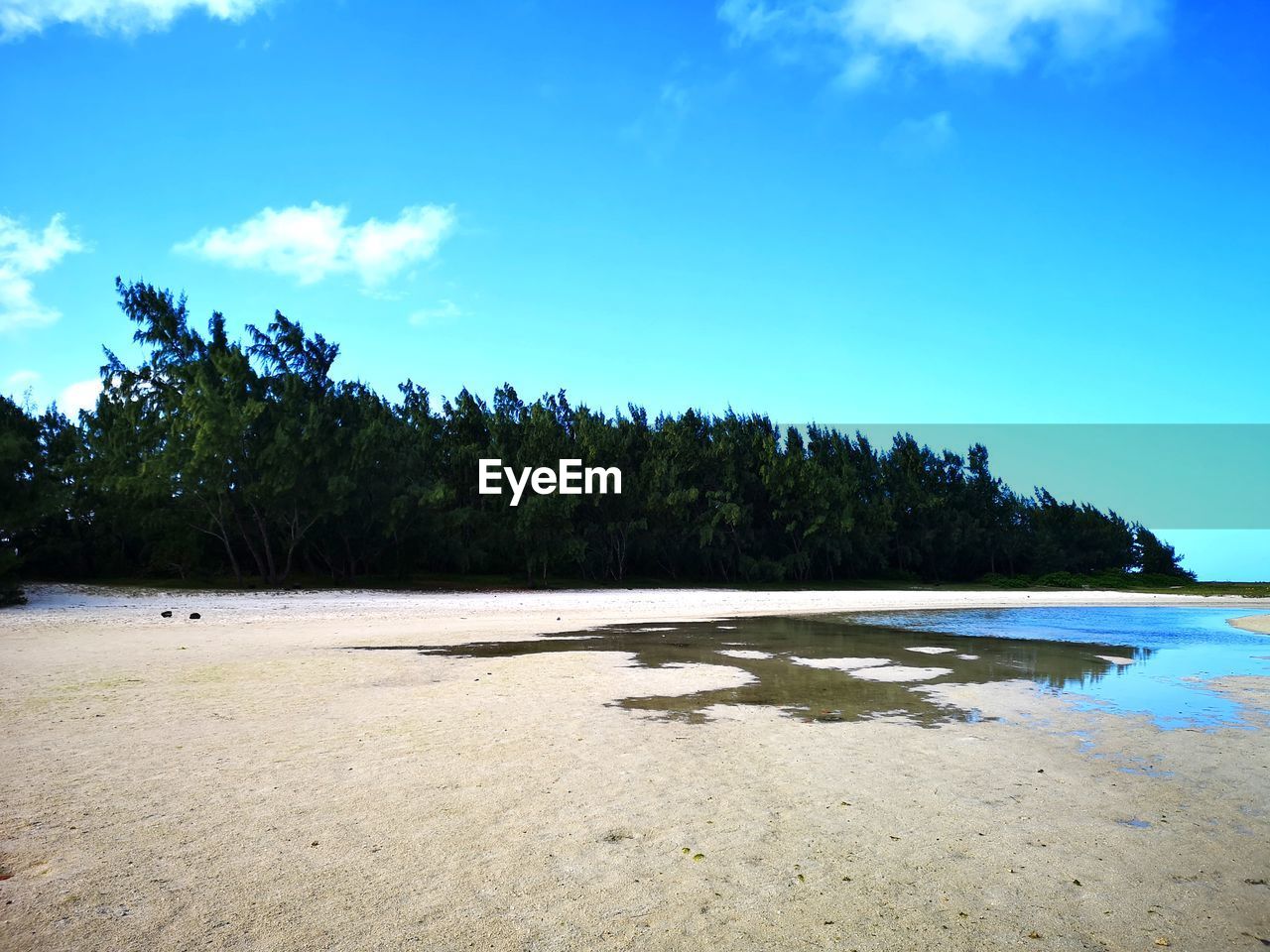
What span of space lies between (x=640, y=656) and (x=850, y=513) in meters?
46.1

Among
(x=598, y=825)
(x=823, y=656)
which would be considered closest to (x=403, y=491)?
(x=823, y=656)

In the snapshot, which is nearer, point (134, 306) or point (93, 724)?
point (93, 724)

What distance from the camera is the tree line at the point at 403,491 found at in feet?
132

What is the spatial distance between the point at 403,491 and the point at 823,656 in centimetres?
3471

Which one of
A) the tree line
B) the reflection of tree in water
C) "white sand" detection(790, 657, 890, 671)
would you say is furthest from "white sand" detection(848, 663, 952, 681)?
the tree line

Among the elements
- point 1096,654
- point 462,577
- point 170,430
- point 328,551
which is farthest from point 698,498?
point 1096,654

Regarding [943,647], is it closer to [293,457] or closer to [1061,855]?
[1061,855]

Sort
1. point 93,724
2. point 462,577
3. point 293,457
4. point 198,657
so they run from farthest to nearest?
point 462,577
point 293,457
point 198,657
point 93,724

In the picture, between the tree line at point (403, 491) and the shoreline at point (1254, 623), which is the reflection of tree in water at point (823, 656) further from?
the tree line at point (403, 491)

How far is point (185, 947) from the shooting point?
406 centimetres

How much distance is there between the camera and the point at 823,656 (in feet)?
52.1

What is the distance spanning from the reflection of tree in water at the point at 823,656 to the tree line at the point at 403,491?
24.9 m

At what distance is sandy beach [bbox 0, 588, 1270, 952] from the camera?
4.34 metres

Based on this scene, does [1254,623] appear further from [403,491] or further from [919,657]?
[403,491]
